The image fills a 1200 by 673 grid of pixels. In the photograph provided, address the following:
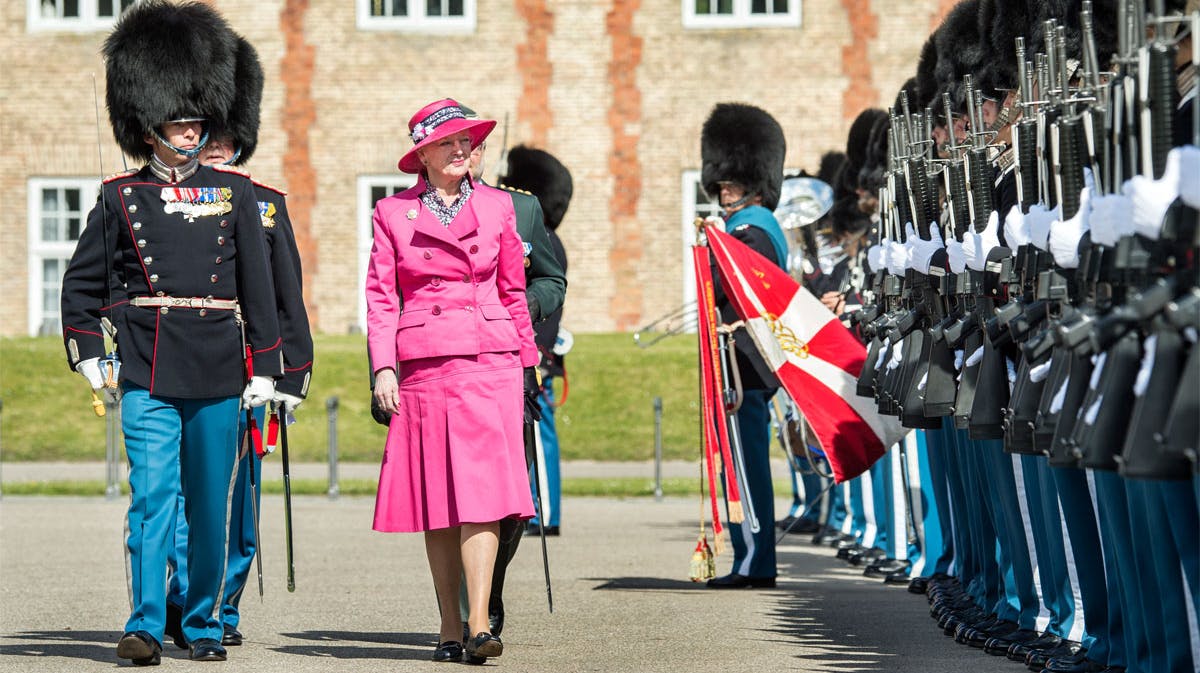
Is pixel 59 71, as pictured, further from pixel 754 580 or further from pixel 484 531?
pixel 484 531

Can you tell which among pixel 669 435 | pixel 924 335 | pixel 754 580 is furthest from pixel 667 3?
pixel 924 335

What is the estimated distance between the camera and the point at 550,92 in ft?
86.9

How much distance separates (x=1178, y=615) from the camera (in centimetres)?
604

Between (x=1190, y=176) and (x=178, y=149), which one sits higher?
(x=178, y=149)

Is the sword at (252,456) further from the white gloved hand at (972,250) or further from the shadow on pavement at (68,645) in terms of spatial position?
the white gloved hand at (972,250)

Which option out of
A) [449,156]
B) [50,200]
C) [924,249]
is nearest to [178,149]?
[449,156]

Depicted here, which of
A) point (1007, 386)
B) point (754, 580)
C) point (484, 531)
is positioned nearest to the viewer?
point (1007, 386)

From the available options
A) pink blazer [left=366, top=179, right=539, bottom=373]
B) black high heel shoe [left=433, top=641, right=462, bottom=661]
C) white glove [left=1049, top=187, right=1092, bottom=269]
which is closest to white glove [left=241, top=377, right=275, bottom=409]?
pink blazer [left=366, top=179, right=539, bottom=373]

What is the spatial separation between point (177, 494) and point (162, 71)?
155 cm

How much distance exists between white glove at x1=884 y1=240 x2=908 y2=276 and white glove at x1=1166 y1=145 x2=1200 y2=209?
12.2 feet

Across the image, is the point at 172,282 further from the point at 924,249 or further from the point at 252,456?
the point at 924,249

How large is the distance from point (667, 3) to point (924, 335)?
18.4 metres

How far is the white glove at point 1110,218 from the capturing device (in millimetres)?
5523

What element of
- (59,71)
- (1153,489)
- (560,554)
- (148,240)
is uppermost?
(59,71)
